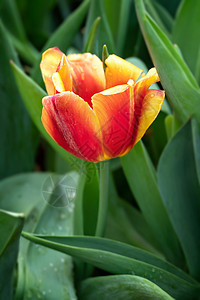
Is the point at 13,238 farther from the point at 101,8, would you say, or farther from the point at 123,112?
the point at 101,8

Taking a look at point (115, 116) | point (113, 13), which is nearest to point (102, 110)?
point (115, 116)

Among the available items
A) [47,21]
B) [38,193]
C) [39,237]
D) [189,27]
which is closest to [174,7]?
[189,27]

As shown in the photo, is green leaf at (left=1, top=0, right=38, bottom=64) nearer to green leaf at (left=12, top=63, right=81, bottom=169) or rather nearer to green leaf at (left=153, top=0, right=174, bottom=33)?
green leaf at (left=153, top=0, right=174, bottom=33)

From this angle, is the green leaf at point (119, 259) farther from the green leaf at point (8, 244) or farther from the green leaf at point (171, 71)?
the green leaf at point (171, 71)

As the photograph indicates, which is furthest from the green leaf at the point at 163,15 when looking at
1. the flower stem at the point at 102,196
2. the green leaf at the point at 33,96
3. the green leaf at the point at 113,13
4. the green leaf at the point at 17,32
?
the flower stem at the point at 102,196

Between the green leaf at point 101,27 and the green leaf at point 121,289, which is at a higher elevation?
the green leaf at point 101,27

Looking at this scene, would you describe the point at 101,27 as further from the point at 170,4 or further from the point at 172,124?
the point at 170,4
